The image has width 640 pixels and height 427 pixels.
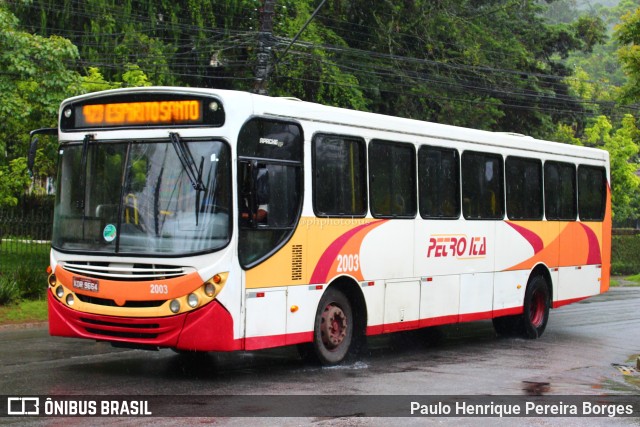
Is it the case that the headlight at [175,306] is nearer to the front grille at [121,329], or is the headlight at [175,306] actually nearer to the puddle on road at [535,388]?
the front grille at [121,329]

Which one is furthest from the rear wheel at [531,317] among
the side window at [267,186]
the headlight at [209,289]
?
the headlight at [209,289]

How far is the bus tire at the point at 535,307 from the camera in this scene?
17.5 m

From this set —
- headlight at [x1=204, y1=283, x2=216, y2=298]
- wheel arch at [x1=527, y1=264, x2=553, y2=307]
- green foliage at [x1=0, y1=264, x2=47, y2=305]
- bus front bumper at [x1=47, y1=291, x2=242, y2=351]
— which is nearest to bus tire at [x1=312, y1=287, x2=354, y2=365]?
bus front bumper at [x1=47, y1=291, x2=242, y2=351]

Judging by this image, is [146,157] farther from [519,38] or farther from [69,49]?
[519,38]

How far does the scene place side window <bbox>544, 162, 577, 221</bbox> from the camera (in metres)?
18.1

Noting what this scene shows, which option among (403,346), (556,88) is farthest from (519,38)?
(403,346)

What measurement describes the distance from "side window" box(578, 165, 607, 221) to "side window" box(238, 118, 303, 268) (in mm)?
8617

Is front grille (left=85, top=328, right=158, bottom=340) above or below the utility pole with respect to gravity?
below

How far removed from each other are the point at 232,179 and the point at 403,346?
5992mm

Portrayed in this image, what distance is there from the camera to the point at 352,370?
41.2ft

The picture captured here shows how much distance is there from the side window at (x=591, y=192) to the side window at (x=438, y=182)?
4623 mm

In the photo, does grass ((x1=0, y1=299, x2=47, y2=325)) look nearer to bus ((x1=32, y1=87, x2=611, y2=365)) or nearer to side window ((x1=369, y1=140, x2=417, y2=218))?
bus ((x1=32, y1=87, x2=611, y2=365))

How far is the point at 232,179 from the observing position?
11.0 meters

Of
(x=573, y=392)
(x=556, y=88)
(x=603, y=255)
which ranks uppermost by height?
(x=556, y=88)
